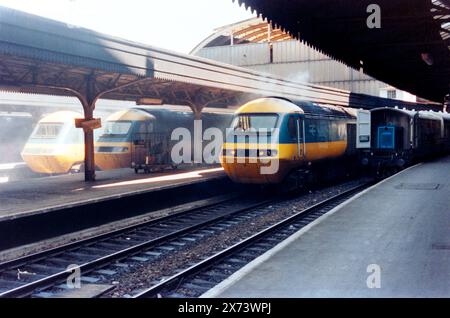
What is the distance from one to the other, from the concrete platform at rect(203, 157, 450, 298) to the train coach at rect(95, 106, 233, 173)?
9697 millimetres

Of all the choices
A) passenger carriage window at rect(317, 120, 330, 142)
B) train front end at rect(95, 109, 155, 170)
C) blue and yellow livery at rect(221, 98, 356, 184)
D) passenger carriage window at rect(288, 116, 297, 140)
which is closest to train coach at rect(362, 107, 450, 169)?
passenger carriage window at rect(317, 120, 330, 142)

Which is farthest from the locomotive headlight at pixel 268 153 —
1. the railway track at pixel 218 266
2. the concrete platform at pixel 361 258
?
the concrete platform at pixel 361 258

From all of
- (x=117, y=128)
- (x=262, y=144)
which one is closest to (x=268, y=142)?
(x=262, y=144)

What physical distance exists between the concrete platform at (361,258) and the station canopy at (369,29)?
14.3 ft

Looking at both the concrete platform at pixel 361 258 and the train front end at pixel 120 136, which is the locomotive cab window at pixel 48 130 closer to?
the train front end at pixel 120 136

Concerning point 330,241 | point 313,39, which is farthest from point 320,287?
point 313,39

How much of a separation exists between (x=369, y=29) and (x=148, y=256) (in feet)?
26.4

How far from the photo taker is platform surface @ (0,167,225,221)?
11.3 meters

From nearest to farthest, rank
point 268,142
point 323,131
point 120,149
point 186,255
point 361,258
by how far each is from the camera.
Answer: point 361,258, point 186,255, point 268,142, point 323,131, point 120,149

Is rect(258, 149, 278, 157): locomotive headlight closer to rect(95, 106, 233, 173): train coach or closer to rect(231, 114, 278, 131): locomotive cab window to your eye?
rect(231, 114, 278, 131): locomotive cab window

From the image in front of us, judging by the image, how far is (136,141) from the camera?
62.6 feet

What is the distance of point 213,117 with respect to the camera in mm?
24328

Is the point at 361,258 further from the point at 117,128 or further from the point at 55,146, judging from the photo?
the point at 55,146

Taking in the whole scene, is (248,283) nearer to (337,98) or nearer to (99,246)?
(99,246)
